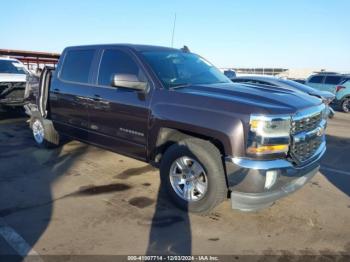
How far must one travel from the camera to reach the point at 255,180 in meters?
3.87

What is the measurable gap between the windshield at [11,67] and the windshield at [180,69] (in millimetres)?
7752

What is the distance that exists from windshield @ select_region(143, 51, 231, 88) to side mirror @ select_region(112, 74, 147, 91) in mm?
258

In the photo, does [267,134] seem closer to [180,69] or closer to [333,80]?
[180,69]

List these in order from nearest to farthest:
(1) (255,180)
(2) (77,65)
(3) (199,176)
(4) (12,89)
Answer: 1. (1) (255,180)
2. (3) (199,176)
3. (2) (77,65)
4. (4) (12,89)

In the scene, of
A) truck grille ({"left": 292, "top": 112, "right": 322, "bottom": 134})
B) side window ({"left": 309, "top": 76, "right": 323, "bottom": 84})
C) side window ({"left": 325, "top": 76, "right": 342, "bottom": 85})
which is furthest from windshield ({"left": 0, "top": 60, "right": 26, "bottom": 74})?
side window ({"left": 325, "top": 76, "right": 342, "bottom": 85})

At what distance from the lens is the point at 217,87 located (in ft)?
15.8

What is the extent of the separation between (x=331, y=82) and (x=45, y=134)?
624 inches

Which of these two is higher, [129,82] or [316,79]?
[129,82]

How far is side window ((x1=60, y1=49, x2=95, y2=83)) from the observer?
5977 millimetres

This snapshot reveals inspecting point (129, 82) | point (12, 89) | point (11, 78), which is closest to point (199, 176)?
point (129, 82)

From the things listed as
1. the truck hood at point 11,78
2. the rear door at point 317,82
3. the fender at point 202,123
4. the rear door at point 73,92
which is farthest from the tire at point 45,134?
the rear door at point 317,82

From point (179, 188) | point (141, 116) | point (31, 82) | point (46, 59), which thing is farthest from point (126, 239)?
point (46, 59)

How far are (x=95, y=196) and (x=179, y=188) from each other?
1.18 meters

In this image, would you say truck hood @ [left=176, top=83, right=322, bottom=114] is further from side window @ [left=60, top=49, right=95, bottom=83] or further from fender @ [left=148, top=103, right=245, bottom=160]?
side window @ [left=60, top=49, right=95, bottom=83]
